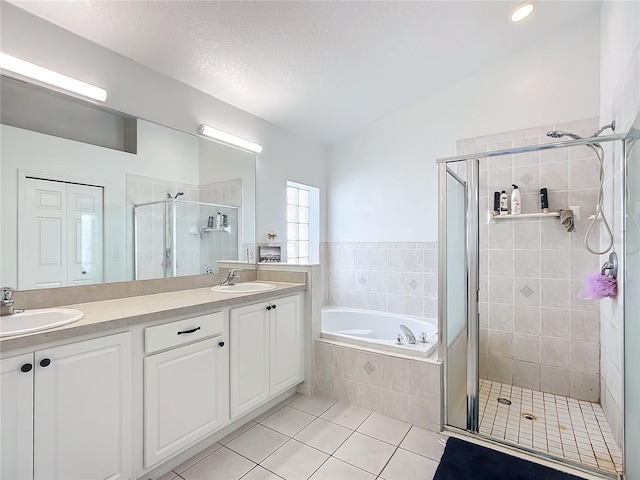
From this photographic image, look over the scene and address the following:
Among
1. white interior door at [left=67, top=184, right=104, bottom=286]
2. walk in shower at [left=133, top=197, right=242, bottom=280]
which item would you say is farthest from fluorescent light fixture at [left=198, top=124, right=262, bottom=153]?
white interior door at [left=67, top=184, right=104, bottom=286]

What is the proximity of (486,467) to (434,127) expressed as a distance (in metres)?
2.74

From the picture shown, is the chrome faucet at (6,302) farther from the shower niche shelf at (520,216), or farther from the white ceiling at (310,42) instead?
the shower niche shelf at (520,216)

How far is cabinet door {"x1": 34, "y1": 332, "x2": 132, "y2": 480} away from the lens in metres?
1.20

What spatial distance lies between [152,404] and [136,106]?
1.78m

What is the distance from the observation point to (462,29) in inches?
92.5

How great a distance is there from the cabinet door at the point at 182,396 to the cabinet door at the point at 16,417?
1.38ft

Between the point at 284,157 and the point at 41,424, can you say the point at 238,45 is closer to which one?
the point at 284,157

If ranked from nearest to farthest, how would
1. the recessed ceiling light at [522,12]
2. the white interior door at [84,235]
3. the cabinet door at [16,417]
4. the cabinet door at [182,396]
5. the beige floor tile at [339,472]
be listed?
the cabinet door at [16,417]
the cabinet door at [182,396]
the beige floor tile at [339,472]
the white interior door at [84,235]
the recessed ceiling light at [522,12]

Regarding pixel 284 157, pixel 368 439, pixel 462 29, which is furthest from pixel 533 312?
pixel 284 157

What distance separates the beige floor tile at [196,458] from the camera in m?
1.71

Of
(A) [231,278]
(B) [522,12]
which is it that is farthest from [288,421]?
(B) [522,12]

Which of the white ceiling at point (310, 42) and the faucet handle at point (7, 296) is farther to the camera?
the white ceiling at point (310, 42)

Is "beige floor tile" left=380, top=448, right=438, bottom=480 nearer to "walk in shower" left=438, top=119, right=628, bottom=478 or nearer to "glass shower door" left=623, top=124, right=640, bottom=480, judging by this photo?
"walk in shower" left=438, top=119, right=628, bottom=478

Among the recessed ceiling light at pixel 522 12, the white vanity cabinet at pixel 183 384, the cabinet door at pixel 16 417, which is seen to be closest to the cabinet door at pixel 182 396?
the white vanity cabinet at pixel 183 384
